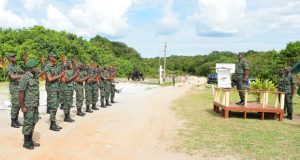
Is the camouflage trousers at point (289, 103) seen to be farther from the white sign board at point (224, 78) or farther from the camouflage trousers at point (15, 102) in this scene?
the camouflage trousers at point (15, 102)

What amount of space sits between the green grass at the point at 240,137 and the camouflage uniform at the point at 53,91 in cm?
304

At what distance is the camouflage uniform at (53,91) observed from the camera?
9.71m

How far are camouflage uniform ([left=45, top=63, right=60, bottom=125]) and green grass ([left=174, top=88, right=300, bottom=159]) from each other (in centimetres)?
304

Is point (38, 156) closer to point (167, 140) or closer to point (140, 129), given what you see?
point (167, 140)

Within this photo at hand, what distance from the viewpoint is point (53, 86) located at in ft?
32.6

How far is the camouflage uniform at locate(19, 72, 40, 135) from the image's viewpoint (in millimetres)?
7973

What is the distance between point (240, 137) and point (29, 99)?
17.2 feet

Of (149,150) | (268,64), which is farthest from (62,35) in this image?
(149,150)

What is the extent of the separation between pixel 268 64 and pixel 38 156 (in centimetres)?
3588

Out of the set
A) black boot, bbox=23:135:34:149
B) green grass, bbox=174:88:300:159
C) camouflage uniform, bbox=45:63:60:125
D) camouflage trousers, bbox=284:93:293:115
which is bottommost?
green grass, bbox=174:88:300:159

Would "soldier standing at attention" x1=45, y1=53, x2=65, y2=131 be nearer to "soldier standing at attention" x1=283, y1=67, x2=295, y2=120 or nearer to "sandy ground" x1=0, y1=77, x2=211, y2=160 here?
"sandy ground" x1=0, y1=77, x2=211, y2=160

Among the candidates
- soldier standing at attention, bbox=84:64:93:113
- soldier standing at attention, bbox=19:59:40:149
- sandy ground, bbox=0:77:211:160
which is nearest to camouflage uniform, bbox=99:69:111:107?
soldier standing at attention, bbox=84:64:93:113

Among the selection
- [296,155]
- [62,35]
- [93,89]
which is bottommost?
[296,155]

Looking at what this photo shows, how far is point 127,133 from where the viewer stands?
34.1 ft
